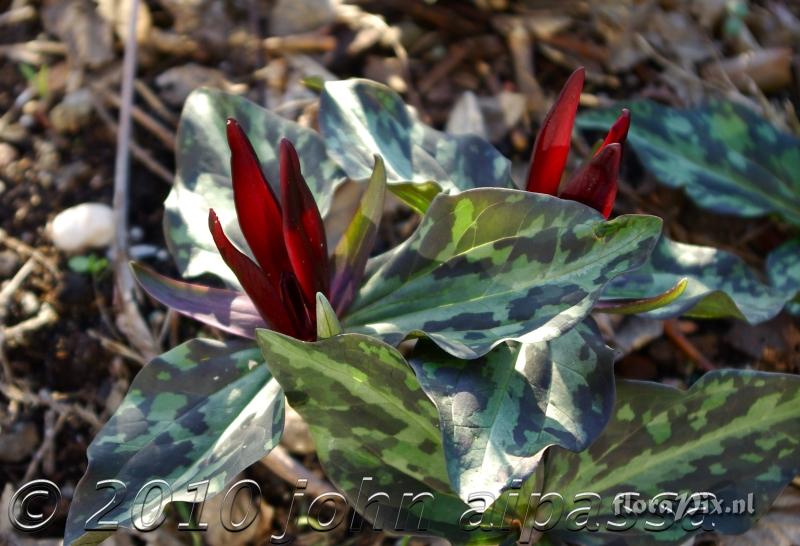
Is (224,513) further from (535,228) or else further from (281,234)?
(535,228)

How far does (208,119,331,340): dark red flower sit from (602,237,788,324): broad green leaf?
467mm

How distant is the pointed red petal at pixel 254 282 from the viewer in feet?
3.73

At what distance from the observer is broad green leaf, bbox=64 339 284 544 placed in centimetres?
112

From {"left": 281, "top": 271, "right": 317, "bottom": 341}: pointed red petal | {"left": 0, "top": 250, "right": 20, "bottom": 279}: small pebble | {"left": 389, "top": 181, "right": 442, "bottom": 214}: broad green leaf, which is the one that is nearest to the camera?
{"left": 281, "top": 271, "right": 317, "bottom": 341}: pointed red petal

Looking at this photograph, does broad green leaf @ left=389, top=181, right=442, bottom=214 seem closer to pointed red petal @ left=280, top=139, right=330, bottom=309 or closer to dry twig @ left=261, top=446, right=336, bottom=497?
pointed red petal @ left=280, top=139, right=330, bottom=309

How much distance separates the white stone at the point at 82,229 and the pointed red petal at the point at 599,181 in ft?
3.43

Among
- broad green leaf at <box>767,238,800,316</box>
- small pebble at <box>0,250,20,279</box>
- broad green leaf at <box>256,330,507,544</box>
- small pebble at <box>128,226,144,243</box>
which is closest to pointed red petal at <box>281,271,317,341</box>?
broad green leaf at <box>256,330,507,544</box>

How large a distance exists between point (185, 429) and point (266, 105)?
0.98 meters

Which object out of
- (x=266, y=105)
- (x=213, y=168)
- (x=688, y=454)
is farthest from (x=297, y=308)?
(x=266, y=105)

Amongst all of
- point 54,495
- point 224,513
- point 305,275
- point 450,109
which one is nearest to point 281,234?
point 305,275

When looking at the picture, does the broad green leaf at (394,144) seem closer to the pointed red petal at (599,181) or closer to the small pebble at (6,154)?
the pointed red petal at (599,181)

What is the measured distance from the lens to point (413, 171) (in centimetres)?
143

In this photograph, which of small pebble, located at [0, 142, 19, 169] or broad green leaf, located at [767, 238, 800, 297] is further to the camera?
small pebble, located at [0, 142, 19, 169]

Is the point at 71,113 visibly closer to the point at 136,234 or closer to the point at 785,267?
the point at 136,234
